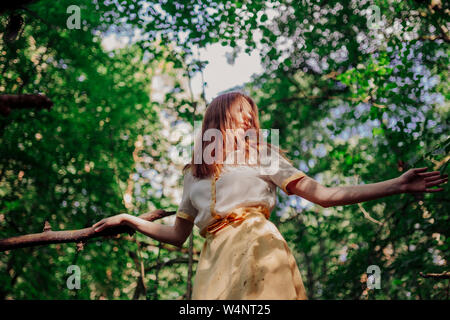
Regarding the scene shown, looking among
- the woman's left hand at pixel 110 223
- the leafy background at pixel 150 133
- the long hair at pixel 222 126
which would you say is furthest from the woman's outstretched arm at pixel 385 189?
the leafy background at pixel 150 133

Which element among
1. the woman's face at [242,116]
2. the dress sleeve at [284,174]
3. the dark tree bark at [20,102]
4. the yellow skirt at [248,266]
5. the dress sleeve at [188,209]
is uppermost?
the woman's face at [242,116]

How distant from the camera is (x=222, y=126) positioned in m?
2.17

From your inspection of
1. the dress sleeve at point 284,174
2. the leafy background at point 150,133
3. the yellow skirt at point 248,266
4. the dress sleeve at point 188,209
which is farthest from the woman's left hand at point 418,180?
the leafy background at point 150,133

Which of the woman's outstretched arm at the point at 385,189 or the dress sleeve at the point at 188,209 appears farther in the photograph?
the dress sleeve at the point at 188,209

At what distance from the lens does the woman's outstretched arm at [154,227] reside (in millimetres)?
2189

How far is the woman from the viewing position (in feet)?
5.53

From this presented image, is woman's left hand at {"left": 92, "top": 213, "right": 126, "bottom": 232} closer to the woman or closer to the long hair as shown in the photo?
the woman

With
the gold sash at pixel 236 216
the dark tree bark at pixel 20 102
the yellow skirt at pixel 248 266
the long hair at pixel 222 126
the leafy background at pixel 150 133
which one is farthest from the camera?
the leafy background at pixel 150 133

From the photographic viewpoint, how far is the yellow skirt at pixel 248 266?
1634 millimetres

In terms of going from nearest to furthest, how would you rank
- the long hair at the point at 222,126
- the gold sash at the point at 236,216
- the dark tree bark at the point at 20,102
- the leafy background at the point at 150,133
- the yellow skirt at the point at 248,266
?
1. the dark tree bark at the point at 20,102
2. the yellow skirt at the point at 248,266
3. the gold sash at the point at 236,216
4. the long hair at the point at 222,126
5. the leafy background at the point at 150,133

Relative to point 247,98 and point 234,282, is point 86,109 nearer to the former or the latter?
point 247,98

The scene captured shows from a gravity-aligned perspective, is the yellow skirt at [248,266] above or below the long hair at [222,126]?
below

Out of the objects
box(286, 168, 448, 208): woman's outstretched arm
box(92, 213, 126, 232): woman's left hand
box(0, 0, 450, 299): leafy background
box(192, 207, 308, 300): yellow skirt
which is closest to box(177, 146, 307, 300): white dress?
box(192, 207, 308, 300): yellow skirt

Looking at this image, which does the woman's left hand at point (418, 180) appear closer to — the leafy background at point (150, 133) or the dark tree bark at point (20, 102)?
the dark tree bark at point (20, 102)
